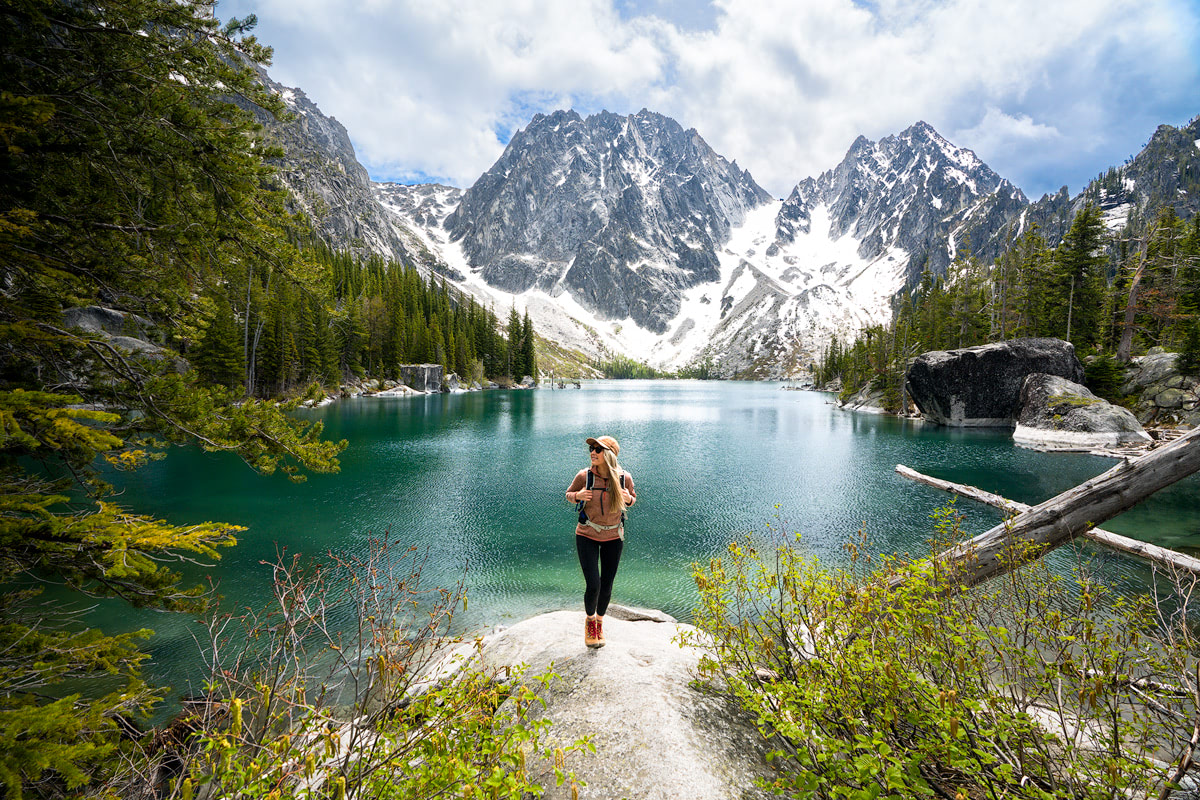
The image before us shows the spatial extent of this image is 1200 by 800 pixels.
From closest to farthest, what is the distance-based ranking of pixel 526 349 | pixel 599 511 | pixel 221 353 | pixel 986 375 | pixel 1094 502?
1. pixel 599 511
2. pixel 1094 502
3. pixel 986 375
4. pixel 221 353
5. pixel 526 349

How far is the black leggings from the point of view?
5.68 metres

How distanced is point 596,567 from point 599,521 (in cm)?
63

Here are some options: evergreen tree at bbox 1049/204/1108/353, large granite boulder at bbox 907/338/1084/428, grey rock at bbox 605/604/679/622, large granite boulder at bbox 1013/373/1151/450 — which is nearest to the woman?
grey rock at bbox 605/604/679/622

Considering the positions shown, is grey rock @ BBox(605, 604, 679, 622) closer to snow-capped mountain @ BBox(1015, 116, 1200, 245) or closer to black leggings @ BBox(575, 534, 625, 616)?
black leggings @ BBox(575, 534, 625, 616)

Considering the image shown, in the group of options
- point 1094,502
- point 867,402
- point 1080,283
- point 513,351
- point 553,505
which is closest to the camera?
point 1094,502

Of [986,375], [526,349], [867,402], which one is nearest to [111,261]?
A: [986,375]

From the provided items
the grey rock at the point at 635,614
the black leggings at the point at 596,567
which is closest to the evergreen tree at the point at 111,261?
the black leggings at the point at 596,567

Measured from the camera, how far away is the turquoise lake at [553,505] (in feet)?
38.4

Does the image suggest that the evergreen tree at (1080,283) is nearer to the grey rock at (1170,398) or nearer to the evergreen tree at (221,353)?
the grey rock at (1170,398)

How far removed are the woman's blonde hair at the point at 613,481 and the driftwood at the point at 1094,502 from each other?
5.35 m

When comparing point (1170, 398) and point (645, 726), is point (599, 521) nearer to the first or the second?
point (645, 726)

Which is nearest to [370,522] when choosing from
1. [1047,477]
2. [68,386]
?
[68,386]

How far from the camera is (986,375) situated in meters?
39.2

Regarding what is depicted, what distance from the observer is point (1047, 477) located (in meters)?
22.2
